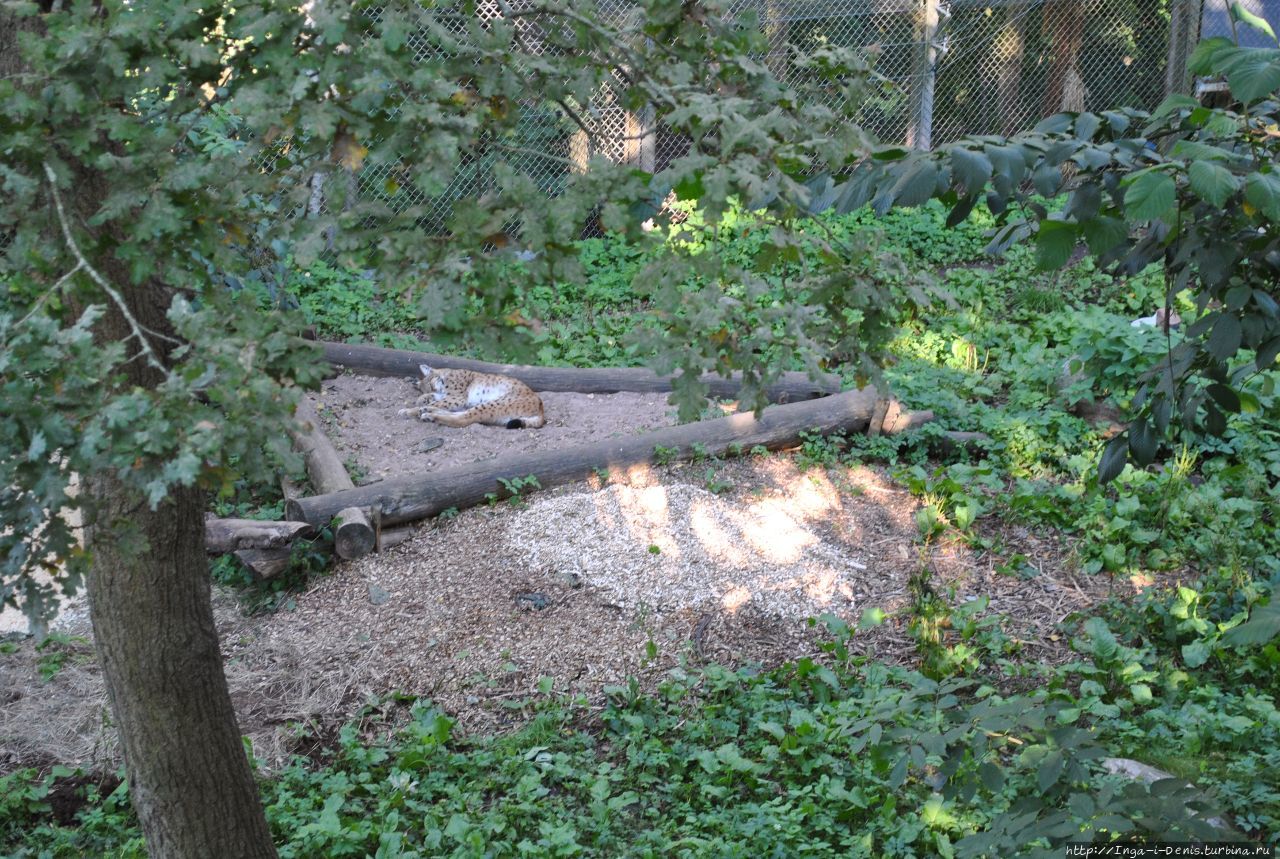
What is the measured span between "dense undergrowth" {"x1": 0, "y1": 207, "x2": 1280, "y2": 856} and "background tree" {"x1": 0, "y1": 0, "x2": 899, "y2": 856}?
0.19m

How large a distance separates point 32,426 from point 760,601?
15.1 feet

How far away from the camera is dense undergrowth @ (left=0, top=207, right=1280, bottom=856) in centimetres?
309

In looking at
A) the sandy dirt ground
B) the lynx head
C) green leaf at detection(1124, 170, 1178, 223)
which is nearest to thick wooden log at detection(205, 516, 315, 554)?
the sandy dirt ground

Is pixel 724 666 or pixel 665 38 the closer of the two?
pixel 665 38

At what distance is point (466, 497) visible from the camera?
677cm

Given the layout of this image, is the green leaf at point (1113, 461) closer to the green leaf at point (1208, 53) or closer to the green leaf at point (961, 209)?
the green leaf at point (961, 209)

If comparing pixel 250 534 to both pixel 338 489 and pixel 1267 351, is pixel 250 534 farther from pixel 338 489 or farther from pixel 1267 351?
pixel 1267 351

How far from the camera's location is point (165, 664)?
121 inches

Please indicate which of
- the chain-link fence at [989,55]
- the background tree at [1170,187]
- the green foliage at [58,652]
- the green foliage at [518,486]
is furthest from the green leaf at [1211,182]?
the chain-link fence at [989,55]

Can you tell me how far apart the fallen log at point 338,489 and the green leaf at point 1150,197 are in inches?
180

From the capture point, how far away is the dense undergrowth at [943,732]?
309 cm

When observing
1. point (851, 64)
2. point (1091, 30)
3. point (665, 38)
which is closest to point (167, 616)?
point (665, 38)

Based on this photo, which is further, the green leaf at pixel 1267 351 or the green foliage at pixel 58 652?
the green foliage at pixel 58 652

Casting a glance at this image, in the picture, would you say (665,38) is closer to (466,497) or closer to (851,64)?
(851,64)
